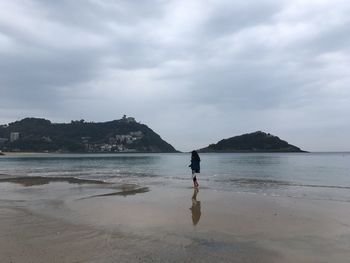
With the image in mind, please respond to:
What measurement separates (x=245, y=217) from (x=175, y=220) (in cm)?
215

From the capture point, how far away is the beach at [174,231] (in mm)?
7406

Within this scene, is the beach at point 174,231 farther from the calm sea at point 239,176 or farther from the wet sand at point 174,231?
the calm sea at point 239,176

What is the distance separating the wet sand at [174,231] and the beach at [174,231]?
18 millimetres

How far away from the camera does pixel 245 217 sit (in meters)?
11.5

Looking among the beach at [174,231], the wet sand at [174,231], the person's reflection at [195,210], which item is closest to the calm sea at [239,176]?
the person's reflection at [195,210]

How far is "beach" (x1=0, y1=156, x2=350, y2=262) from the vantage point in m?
7.41

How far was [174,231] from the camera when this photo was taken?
31.0 ft

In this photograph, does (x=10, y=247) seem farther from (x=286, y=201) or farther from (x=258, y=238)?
(x=286, y=201)

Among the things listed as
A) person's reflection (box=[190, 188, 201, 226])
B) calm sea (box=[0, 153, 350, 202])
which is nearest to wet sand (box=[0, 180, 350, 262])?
person's reflection (box=[190, 188, 201, 226])

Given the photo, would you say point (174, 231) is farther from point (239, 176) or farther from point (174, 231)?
point (239, 176)

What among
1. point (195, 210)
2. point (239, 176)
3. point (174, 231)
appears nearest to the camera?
point (174, 231)

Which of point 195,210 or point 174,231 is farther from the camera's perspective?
point 195,210

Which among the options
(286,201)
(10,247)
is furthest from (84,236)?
(286,201)

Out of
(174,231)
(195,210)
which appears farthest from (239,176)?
(174,231)
